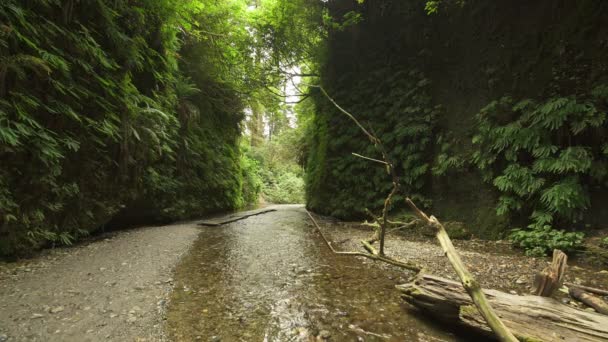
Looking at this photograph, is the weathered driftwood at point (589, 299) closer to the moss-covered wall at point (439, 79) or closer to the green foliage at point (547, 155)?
the green foliage at point (547, 155)

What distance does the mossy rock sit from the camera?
608 cm

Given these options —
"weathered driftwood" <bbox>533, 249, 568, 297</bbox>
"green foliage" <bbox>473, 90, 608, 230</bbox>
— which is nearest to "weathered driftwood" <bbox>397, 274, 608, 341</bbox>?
"weathered driftwood" <bbox>533, 249, 568, 297</bbox>

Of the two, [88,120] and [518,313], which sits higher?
[88,120]

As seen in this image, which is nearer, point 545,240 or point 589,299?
point 589,299

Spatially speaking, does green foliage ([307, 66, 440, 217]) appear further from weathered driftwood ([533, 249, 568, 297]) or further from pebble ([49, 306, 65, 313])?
pebble ([49, 306, 65, 313])

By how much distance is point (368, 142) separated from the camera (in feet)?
32.5

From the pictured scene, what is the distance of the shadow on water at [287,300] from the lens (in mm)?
2369

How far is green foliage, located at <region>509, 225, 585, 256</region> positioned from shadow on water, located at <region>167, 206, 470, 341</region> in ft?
8.86

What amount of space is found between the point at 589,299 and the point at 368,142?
25.0 ft

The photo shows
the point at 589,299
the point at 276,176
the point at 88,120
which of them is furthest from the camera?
the point at 276,176

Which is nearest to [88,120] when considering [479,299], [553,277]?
[479,299]

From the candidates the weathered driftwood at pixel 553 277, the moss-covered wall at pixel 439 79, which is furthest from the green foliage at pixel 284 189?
the weathered driftwood at pixel 553 277

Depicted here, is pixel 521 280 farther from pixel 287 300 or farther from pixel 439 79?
pixel 439 79

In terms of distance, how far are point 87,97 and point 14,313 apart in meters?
3.81
